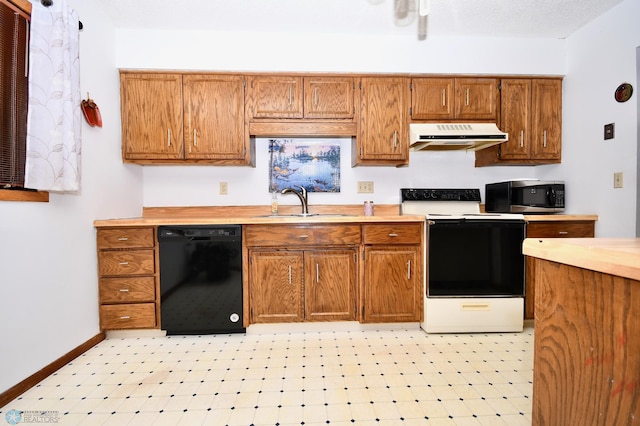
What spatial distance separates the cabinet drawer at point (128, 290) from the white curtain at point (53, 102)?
2.44 feet

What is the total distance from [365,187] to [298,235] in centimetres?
95

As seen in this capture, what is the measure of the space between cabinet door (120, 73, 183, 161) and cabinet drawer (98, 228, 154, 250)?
2.16 feet

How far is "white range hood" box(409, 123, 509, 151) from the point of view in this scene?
236 cm

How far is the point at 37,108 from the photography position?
5.08 feet

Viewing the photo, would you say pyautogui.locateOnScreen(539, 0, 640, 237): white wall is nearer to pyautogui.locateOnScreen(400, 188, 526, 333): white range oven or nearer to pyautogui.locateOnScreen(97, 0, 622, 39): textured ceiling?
pyautogui.locateOnScreen(97, 0, 622, 39): textured ceiling

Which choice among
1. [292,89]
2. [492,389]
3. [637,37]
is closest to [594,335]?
[492,389]

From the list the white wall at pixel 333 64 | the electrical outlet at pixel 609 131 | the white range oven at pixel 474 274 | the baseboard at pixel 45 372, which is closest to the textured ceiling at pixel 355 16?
the white wall at pixel 333 64

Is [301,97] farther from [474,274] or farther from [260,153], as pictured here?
[474,274]

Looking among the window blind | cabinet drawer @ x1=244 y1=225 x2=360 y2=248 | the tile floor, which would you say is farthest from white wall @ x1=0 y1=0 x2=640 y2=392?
cabinet drawer @ x1=244 y1=225 x2=360 y2=248

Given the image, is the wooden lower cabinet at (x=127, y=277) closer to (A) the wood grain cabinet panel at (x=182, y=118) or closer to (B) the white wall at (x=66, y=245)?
(B) the white wall at (x=66, y=245)

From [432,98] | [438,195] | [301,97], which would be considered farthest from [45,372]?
[432,98]

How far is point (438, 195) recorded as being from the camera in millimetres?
2771

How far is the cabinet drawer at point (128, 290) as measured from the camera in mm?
2105

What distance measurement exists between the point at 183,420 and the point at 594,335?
159 cm
